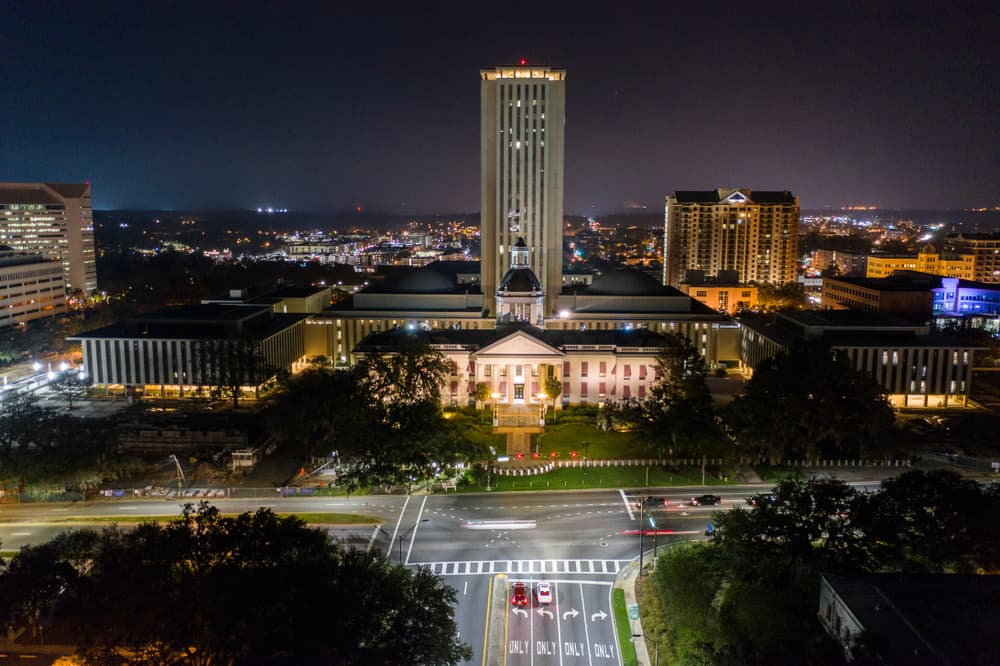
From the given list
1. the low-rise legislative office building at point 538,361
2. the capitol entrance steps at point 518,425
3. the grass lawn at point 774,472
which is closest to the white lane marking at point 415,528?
the capitol entrance steps at point 518,425

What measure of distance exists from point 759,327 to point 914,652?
3107 inches

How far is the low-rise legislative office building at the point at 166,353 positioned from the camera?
92.4 m

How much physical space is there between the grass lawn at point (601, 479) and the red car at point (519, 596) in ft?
59.5

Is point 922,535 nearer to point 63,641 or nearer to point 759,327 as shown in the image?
point 63,641

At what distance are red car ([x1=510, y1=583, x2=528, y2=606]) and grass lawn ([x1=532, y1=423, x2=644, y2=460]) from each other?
2576cm

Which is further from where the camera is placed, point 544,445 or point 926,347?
point 926,347

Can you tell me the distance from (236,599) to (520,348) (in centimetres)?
5528

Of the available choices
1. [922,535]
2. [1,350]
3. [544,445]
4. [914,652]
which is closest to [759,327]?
[544,445]

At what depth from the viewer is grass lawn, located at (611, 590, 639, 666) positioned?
39.7 metres

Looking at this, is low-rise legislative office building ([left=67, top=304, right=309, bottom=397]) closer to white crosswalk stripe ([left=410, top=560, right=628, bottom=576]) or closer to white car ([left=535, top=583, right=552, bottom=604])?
white crosswalk stripe ([left=410, top=560, right=628, bottom=576])

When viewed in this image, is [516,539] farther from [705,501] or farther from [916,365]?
[916,365]

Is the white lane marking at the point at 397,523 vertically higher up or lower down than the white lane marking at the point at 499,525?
lower down

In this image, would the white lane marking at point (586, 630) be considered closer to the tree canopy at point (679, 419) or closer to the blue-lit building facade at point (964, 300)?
the tree canopy at point (679, 419)

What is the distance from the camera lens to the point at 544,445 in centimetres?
7400
